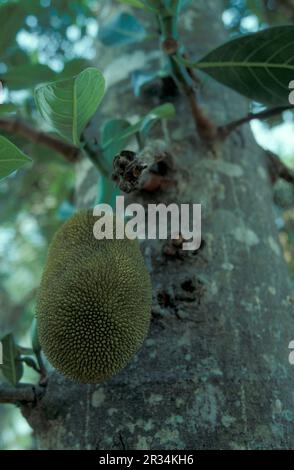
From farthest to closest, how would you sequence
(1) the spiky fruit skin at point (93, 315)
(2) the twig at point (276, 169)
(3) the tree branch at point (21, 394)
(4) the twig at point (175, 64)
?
(2) the twig at point (276, 169)
(4) the twig at point (175, 64)
(3) the tree branch at point (21, 394)
(1) the spiky fruit skin at point (93, 315)

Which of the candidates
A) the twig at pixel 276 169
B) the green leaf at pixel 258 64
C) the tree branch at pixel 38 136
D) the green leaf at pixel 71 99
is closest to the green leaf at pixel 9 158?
the green leaf at pixel 71 99

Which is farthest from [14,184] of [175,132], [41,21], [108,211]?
[108,211]

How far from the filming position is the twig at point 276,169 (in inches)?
49.5

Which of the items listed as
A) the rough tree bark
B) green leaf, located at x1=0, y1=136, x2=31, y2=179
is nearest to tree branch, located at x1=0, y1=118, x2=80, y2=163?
the rough tree bark

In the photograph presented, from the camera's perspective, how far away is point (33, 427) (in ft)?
2.80

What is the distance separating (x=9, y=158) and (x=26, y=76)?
25.6 inches

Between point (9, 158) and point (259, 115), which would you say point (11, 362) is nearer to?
point (9, 158)

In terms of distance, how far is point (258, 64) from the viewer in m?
0.92

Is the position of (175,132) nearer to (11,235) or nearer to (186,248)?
(186,248)

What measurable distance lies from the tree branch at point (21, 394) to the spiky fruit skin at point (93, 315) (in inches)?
6.3

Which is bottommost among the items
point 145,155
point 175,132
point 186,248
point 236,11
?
point 186,248

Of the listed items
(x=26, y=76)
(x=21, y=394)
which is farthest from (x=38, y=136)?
(x=21, y=394)

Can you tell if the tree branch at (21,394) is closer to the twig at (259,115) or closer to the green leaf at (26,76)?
the twig at (259,115)

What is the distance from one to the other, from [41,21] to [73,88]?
1.47 m
